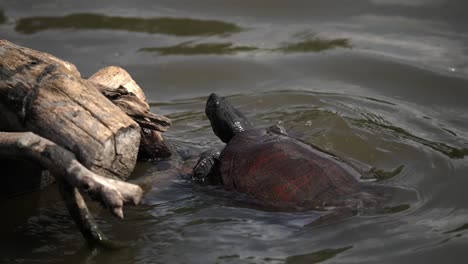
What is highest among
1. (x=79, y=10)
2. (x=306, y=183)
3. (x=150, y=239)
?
(x=79, y=10)

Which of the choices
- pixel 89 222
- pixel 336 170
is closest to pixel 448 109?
pixel 336 170

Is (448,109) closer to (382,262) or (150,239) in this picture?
(382,262)

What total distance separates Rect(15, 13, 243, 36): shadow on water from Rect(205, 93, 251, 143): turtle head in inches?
99.0

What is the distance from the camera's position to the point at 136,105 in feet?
13.1

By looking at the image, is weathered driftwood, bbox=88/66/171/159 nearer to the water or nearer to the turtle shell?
the water

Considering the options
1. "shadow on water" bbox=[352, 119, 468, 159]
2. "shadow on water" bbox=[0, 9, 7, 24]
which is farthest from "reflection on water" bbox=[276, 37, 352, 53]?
"shadow on water" bbox=[0, 9, 7, 24]

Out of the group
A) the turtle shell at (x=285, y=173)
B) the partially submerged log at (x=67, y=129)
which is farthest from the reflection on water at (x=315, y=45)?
the partially submerged log at (x=67, y=129)

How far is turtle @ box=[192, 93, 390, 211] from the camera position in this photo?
391 centimetres

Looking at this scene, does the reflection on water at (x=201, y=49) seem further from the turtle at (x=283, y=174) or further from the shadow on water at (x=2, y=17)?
the turtle at (x=283, y=174)

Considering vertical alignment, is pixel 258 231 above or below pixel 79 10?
below

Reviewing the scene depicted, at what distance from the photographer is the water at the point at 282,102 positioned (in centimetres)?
371

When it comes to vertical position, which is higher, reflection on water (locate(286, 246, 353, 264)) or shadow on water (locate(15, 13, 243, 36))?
shadow on water (locate(15, 13, 243, 36))

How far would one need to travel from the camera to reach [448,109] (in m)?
5.62

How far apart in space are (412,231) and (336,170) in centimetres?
54
